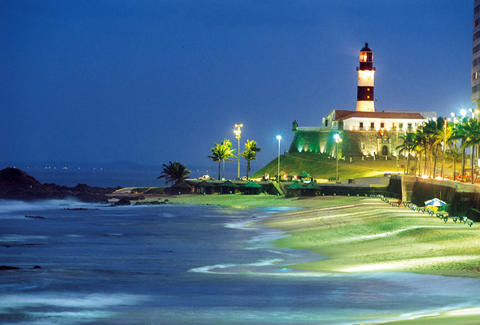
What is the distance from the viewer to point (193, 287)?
22.6 m

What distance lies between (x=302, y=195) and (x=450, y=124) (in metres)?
19.8

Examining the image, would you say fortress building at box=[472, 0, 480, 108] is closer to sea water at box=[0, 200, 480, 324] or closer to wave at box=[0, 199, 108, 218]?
wave at box=[0, 199, 108, 218]

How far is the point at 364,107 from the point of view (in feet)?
491

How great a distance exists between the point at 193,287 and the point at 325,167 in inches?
4115

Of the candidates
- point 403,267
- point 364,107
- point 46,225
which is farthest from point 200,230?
point 364,107

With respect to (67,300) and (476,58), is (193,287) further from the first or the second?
(476,58)

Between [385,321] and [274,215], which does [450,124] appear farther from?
[385,321]

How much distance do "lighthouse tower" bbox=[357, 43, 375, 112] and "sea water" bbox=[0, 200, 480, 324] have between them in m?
112

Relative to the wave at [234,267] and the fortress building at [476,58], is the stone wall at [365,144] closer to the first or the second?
the fortress building at [476,58]

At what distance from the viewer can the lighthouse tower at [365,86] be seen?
492 feet

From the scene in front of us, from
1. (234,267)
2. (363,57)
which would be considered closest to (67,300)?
(234,267)

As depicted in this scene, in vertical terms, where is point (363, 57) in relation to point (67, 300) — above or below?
above

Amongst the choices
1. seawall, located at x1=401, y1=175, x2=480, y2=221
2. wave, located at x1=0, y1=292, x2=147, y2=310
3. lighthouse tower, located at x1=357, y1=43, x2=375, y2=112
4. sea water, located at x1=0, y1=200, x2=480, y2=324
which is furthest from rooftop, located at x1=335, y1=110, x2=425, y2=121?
wave, located at x1=0, y1=292, x2=147, y2=310

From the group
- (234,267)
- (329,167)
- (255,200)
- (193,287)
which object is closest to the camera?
(193,287)
